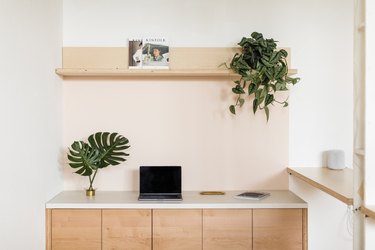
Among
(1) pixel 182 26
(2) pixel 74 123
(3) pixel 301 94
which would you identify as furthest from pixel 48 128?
(3) pixel 301 94

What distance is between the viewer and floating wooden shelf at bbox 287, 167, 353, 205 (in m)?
2.02

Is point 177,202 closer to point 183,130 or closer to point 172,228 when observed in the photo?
point 172,228

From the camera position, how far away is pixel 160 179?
2.98 m

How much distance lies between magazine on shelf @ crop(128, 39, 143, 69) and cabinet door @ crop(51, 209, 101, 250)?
1127 mm

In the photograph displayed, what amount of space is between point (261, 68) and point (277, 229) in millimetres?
1141

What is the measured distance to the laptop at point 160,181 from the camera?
2.94m

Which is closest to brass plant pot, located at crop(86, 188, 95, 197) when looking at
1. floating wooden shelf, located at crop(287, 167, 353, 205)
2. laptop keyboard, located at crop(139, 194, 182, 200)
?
laptop keyboard, located at crop(139, 194, 182, 200)

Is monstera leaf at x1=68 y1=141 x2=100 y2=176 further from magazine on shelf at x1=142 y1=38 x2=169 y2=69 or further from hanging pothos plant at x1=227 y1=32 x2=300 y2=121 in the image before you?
hanging pothos plant at x1=227 y1=32 x2=300 y2=121

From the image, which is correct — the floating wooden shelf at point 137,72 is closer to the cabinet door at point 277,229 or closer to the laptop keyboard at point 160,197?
the laptop keyboard at point 160,197

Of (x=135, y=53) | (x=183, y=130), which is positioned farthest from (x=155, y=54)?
(x=183, y=130)

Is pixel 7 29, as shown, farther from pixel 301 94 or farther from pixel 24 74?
pixel 301 94
